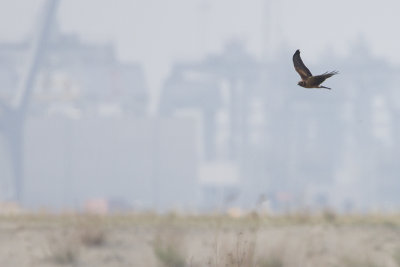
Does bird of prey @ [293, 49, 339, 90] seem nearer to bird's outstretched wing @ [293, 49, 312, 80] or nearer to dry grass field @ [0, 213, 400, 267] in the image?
bird's outstretched wing @ [293, 49, 312, 80]

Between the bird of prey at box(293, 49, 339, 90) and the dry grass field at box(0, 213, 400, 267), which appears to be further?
the dry grass field at box(0, 213, 400, 267)

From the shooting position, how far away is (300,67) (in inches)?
162

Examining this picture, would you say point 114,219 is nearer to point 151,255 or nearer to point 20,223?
point 20,223

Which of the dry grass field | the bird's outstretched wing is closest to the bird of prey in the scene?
the bird's outstretched wing

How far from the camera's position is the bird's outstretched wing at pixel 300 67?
160 inches

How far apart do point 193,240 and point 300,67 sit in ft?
47.8

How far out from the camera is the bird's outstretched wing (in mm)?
4059

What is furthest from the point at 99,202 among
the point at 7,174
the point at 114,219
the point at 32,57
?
the point at 114,219

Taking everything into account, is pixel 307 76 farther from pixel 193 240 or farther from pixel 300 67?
pixel 193 240

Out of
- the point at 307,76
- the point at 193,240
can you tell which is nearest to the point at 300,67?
the point at 307,76

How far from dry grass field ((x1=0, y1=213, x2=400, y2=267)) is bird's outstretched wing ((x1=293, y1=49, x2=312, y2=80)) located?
375 inches

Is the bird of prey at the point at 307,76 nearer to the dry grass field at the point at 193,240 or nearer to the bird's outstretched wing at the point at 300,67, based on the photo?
the bird's outstretched wing at the point at 300,67

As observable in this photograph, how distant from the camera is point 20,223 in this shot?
2097 centimetres

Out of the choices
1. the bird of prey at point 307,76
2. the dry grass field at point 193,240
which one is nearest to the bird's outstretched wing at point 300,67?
the bird of prey at point 307,76
